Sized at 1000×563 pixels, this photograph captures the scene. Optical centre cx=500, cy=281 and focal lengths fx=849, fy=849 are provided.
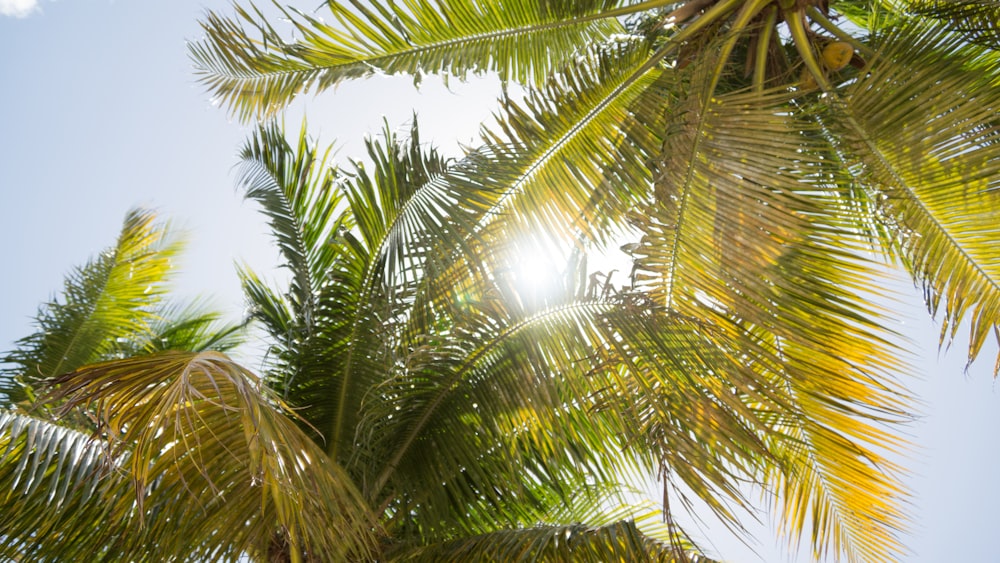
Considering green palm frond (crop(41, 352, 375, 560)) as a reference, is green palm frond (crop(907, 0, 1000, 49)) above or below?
above

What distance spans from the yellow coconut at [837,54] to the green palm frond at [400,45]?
3.91 ft

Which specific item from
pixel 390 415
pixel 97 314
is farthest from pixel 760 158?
pixel 97 314

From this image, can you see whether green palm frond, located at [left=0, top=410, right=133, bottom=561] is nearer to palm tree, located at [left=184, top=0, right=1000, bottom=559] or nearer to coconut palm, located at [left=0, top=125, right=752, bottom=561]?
coconut palm, located at [left=0, top=125, right=752, bottom=561]

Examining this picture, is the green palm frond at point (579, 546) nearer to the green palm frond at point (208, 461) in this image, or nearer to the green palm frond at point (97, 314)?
the green palm frond at point (208, 461)

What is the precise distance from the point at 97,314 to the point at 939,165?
615cm

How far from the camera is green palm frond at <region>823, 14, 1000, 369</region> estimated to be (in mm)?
4137

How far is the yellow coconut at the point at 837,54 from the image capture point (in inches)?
181

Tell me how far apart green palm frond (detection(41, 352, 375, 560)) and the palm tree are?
1.54 m

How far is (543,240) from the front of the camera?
4.89 metres

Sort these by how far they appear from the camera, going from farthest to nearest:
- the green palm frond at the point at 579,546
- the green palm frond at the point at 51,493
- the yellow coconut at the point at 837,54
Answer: the yellow coconut at the point at 837,54
the green palm frond at the point at 579,546
the green palm frond at the point at 51,493

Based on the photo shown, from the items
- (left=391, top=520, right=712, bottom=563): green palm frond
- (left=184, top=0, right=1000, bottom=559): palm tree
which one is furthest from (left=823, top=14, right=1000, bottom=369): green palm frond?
(left=391, top=520, right=712, bottom=563): green palm frond

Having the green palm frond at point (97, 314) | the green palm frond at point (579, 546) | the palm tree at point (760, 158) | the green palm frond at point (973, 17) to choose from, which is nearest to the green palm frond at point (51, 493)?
the green palm frond at point (579, 546)

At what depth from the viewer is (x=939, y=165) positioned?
4234mm

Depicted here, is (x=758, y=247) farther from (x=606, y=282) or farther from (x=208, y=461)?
(x=208, y=461)
